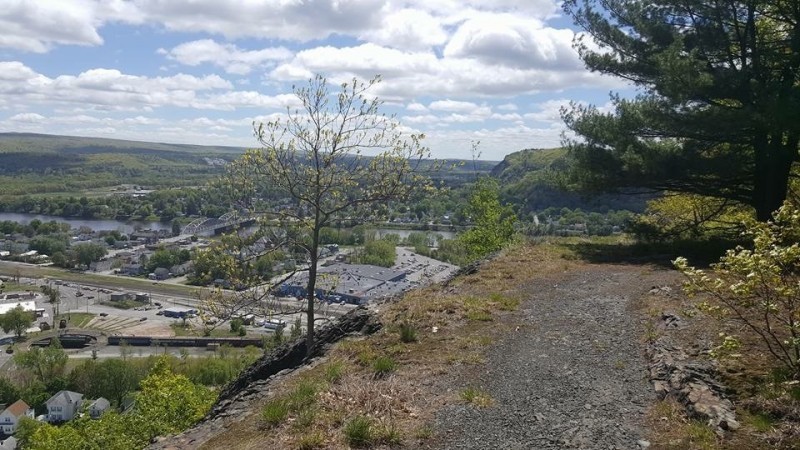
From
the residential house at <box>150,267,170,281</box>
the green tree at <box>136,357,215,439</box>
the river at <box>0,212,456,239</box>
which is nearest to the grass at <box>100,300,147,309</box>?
the residential house at <box>150,267,170,281</box>

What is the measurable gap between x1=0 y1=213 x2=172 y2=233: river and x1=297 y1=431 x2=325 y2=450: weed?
123842 millimetres

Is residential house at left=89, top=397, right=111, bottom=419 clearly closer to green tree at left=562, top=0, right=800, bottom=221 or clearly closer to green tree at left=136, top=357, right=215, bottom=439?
green tree at left=136, top=357, right=215, bottom=439

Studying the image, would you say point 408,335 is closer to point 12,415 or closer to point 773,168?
point 773,168

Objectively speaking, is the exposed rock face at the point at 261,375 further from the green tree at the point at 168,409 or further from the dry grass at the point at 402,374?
the green tree at the point at 168,409

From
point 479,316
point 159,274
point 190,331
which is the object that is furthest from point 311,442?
point 159,274

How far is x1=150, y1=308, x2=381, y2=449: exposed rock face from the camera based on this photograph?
6.62 metres

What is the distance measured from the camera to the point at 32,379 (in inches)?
1702

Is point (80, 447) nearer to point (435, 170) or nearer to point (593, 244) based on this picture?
point (435, 170)

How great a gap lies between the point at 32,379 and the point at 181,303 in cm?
2342

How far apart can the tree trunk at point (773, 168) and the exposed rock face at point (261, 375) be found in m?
9.38

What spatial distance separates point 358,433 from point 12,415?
40.6m

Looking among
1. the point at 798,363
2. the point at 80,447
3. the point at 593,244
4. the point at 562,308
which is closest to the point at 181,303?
the point at 80,447

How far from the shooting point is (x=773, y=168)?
12758 mm

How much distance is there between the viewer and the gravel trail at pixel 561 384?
5.13 metres
